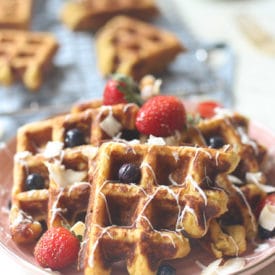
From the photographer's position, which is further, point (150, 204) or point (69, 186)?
point (69, 186)

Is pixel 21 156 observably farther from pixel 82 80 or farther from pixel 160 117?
pixel 82 80

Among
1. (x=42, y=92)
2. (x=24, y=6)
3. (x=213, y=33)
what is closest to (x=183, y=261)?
(x=42, y=92)

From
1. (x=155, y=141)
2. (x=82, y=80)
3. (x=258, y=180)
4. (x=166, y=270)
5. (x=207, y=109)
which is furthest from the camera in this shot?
(x=82, y=80)

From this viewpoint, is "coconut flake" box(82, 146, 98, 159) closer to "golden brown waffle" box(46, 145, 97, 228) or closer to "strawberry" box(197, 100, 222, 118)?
"golden brown waffle" box(46, 145, 97, 228)

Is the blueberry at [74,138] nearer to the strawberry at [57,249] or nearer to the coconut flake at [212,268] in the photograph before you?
the strawberry at [57,249]

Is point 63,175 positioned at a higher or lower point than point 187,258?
higher

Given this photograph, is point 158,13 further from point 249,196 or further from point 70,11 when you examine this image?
point 249,196

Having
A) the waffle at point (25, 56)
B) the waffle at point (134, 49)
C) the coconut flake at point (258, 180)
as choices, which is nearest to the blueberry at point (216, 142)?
the coconut flake at point (258, 180)

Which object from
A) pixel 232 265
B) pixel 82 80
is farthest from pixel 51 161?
pixel 82 80

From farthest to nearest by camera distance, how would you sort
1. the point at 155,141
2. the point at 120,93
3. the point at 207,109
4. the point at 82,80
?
the point at 82,80
the point at 207,109
the point at 120,93
the point at 155,141
